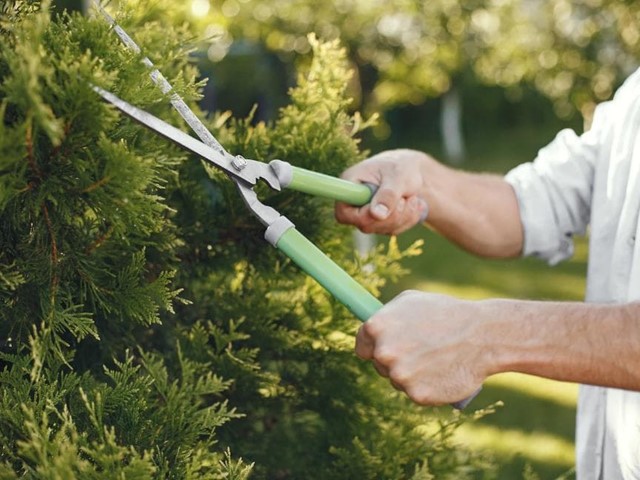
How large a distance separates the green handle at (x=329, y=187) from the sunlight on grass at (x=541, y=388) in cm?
328

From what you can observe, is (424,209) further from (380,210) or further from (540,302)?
(540,302)

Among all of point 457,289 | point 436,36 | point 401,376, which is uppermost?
point 401,376

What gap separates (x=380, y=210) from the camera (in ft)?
6.07

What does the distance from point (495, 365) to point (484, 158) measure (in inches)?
658

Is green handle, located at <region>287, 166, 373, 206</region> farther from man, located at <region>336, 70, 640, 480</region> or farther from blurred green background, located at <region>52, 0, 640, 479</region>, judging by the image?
blurred green background, located at <region>52, 0, 640, 479</region>

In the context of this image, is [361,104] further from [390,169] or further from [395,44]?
[390,169]

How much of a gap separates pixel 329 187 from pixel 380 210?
172 millimetres

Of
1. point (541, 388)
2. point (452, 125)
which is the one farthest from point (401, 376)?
point (452, 125)

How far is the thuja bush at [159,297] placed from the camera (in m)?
1.26

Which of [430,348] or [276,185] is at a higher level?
[276,185]

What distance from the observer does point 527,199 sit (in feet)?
7.14

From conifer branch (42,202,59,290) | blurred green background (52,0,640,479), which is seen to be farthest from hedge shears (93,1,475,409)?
blurred green background (52,0,640,479)

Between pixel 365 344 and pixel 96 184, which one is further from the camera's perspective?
pixel 365 344

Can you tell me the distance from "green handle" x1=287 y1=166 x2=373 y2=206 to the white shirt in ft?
1.69
